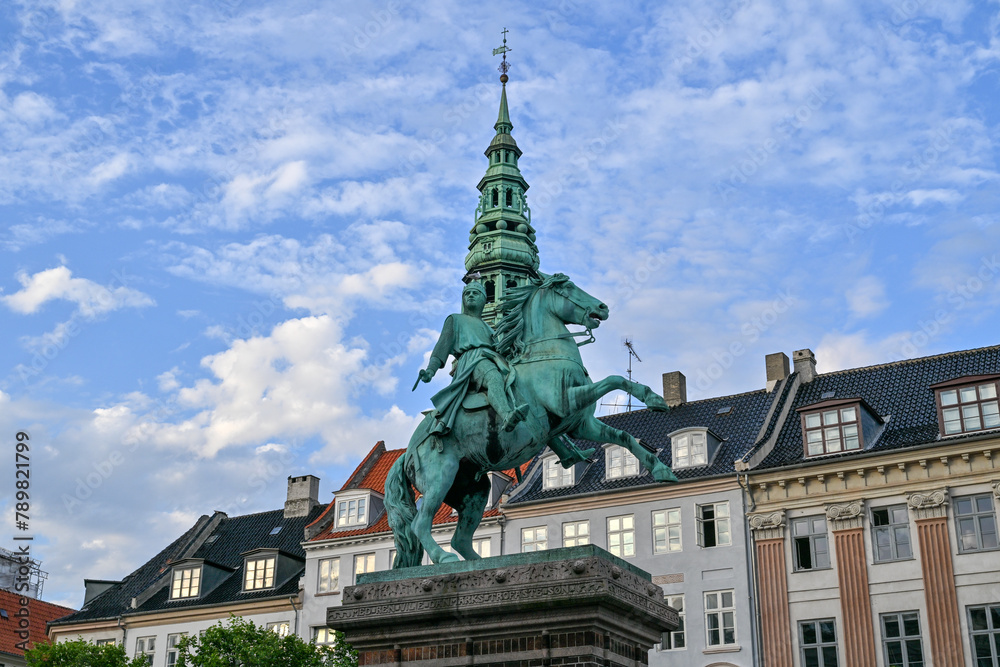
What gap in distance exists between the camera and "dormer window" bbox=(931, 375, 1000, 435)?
122ft

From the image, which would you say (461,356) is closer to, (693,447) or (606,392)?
(606,392)

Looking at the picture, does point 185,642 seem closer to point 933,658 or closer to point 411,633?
point 933,658

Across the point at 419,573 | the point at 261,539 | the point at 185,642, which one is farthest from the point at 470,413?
the point at 261,539

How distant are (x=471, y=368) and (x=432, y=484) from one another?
1.42 metres

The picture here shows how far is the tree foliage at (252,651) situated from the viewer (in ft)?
120

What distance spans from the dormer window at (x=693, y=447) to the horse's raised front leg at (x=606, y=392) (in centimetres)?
2895

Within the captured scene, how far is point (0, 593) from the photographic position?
59625 mm

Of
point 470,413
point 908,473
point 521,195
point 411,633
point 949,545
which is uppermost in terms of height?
point 521,195

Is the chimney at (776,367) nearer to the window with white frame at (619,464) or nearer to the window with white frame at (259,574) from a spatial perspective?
the window with white frame at (619,464)

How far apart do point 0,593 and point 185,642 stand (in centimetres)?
2597

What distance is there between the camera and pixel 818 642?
37.3 metres

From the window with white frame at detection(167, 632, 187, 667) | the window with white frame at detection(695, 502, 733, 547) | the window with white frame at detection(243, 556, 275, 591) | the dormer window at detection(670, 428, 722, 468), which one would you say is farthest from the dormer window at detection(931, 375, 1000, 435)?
the window with white frame at detection(167, 632, 187, 667)

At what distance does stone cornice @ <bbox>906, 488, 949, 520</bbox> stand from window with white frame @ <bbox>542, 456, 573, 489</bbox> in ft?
40.4

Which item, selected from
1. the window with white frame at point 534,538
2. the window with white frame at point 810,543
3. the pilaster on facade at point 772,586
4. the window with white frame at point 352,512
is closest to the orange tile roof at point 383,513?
the window with white frame at point 352,512
